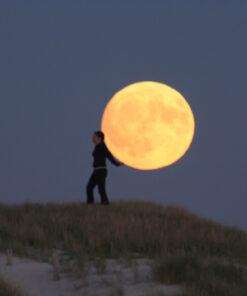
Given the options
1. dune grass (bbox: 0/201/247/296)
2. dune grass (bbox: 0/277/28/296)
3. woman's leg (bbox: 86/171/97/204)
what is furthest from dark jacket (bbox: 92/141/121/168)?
dune grass (bbox: 0/277/28/296)

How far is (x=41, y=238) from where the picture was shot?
9055 mm

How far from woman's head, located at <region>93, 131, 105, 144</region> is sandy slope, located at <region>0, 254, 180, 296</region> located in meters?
5.63

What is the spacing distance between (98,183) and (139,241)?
14.9ft

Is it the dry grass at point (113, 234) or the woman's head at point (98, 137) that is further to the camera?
the woman's head at point (98, 137)

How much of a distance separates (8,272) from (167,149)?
754 centimetres

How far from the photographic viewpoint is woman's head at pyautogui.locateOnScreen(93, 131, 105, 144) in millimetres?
12739

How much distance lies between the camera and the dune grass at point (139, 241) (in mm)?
6059

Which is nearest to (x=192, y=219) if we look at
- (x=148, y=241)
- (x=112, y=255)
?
(x=148, y=241)

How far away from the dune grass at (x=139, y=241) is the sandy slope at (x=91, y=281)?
0.73 ft

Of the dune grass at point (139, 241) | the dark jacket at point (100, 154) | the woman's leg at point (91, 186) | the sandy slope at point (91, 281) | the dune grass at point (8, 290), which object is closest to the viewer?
the dune grass at point (8, 290)

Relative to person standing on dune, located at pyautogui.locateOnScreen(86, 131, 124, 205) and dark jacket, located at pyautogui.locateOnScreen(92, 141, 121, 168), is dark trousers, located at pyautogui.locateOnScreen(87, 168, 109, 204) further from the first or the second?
dark jacket, located at pyautogui.locateOnScreen(92, 141, 121, 168)

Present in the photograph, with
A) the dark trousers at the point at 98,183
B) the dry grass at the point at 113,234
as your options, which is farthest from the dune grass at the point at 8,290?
the dark trousers at the point at 98,183

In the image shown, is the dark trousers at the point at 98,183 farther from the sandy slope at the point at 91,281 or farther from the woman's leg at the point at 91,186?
the sandy slope at the point at 91,281

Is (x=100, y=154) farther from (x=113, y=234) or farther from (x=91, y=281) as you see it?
(x=91, y=281)
